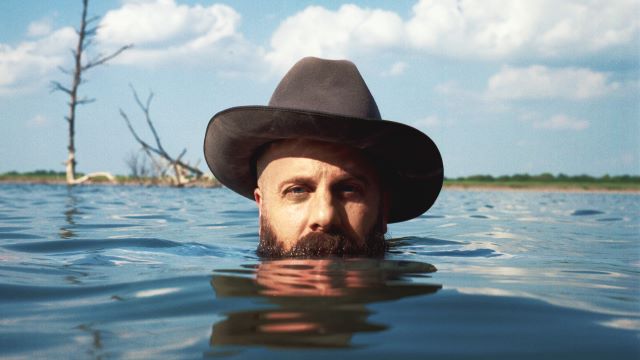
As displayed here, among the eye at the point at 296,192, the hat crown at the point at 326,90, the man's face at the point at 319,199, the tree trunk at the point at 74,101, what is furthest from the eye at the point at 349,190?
the tree trunk at the point at 74,101

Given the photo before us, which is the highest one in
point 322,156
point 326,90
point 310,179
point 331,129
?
point 326,90

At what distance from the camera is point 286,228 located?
3592 millimetres

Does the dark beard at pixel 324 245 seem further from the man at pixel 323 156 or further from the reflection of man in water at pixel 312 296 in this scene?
the reflection of man in water at pixel 312 296

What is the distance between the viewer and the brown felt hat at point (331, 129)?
341 cm

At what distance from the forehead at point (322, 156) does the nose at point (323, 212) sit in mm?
185

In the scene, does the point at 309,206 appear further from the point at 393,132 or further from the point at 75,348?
the point at 75,348

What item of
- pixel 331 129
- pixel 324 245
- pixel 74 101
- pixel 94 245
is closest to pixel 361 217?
pixel 324 245

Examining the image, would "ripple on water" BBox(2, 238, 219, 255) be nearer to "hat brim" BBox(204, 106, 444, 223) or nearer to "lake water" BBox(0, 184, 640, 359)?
"lake water" BBox(0, 184, 640, 359)

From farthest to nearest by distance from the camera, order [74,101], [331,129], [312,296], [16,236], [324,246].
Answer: [74,101] < [16,236] < [324,246] < [331,129] < [312,296]

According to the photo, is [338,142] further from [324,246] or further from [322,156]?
[324,246]

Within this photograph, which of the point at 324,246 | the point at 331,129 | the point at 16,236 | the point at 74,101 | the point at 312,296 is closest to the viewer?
the point at 312,296

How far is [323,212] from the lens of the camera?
3.41 m

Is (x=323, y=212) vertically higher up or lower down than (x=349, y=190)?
lower down

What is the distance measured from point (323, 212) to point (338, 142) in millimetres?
416
